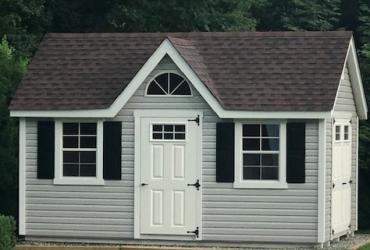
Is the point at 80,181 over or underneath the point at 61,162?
underneath

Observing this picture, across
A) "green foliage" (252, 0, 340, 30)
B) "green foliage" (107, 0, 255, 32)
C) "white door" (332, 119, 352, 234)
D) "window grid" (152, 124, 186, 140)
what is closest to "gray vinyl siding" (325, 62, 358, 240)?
"white door" (332, 119, 352, 234)

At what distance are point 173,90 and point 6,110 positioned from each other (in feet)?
14.2

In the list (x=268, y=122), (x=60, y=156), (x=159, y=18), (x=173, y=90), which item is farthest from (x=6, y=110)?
(x=159, y=18)

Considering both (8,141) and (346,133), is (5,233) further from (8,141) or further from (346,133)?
(346,133)

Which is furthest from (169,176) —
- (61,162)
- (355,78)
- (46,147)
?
(355,78)

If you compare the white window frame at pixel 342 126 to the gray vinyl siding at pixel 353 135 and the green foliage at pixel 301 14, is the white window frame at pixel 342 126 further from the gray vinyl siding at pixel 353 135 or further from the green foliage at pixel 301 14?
the green foliage at pixel 301 14

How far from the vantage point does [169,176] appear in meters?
20.9

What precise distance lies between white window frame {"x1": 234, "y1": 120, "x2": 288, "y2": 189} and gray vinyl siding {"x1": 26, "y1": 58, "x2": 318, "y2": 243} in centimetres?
12

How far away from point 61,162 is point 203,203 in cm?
278

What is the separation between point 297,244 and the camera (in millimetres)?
20656

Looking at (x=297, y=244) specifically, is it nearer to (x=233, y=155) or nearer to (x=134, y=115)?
(x=233, y=155)

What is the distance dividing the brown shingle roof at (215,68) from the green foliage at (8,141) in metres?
1.76

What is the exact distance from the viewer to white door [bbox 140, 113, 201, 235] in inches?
821

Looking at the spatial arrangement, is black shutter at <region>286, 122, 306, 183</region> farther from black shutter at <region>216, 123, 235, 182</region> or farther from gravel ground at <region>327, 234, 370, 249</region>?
gravel ground at <region>327, 234, 370, 249</region>
